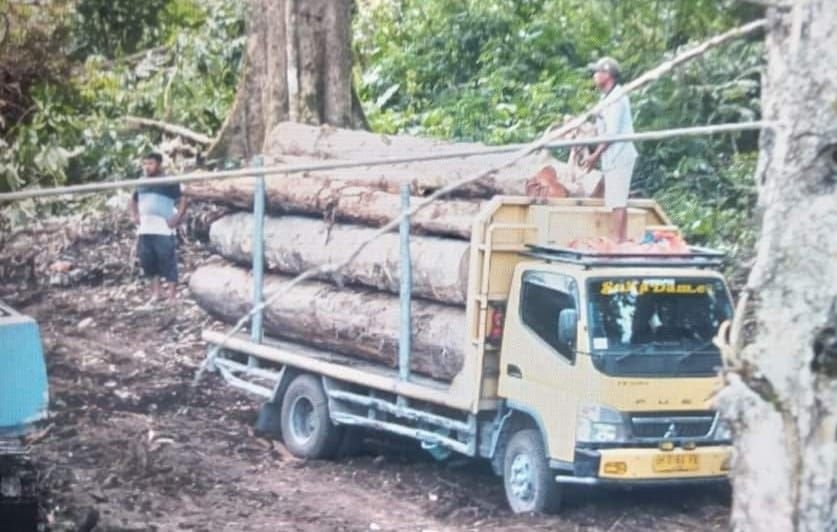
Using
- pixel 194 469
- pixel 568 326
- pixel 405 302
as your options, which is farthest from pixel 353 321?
pixel 568 326

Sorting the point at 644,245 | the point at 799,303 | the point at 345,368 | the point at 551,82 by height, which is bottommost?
the point at 345,368

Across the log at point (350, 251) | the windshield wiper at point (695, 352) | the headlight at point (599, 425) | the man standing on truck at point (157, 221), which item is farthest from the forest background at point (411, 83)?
the headlight at point (599, 425)

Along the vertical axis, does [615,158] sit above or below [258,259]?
above

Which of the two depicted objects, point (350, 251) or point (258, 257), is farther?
point (258, 257)

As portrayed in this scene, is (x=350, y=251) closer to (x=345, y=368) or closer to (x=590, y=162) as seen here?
(x=345, y=368)

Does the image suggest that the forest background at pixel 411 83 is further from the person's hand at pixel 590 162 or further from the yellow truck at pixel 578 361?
the yellow truck at pixel 578 361

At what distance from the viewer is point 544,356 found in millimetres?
11062

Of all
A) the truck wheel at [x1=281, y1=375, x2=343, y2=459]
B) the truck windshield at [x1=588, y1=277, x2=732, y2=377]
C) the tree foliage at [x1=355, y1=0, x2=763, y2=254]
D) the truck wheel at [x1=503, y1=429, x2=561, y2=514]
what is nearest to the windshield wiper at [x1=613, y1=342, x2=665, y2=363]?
the truck windshield at [x1=588, y1=277, x2=732, y2=377]

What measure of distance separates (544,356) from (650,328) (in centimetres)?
74

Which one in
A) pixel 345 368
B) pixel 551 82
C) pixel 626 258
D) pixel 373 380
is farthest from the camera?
pixel 551 82

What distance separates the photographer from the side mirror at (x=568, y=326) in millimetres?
10852

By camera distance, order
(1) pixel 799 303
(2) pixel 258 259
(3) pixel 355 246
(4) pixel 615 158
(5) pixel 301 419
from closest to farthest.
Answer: (1) pixel 799 303 < (4) pixel 615 158 < (3) pixel 355 246 < (5) pixel 301 419 < (2) pixel 258 259

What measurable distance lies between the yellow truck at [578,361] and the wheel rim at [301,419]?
1.55 m

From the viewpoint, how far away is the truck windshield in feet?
35.6
